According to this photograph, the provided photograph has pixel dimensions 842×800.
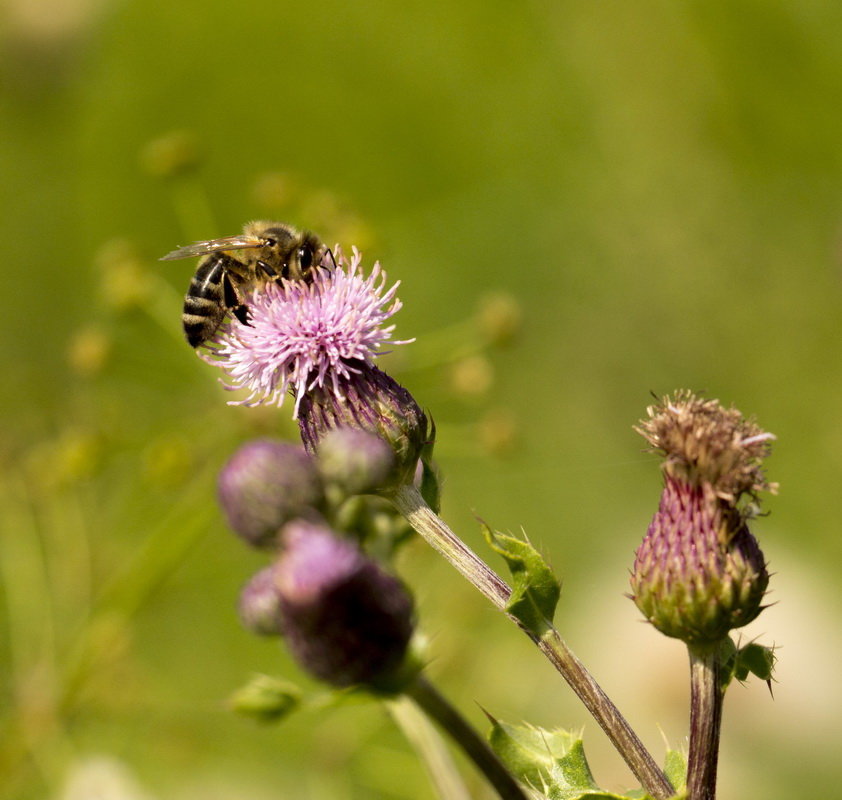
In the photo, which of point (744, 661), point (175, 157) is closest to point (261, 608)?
point (744, 661)

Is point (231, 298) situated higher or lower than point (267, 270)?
higher

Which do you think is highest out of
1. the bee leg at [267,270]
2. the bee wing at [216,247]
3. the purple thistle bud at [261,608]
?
the bee wing at [216,247]

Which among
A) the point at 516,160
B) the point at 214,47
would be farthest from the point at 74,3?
the point at 516,160

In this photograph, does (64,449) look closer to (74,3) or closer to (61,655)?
(61,655)

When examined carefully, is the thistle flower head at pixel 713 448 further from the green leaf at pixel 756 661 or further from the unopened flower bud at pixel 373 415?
the unopened flower bud at pixel 373 415

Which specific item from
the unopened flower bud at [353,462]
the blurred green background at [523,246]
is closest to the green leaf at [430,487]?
the unopened flower bud at [353,462]

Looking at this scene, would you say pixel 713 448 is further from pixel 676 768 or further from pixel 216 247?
pixel 216 247
